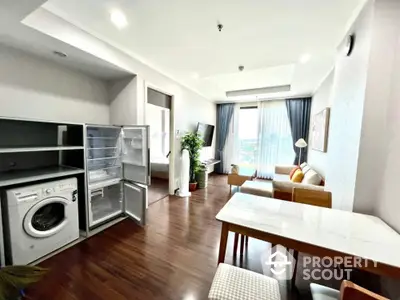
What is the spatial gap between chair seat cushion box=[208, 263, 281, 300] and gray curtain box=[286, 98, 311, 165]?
483 cm

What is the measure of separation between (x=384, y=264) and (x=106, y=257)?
236cm

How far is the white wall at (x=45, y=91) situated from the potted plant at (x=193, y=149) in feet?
5.93

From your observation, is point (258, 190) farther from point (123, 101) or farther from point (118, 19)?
point (118, 19)

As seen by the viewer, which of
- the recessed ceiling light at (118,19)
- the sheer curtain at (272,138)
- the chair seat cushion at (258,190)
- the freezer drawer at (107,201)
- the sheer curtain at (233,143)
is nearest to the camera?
the recessed ceiling light at (118,19)

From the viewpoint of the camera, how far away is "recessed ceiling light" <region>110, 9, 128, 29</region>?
178cm

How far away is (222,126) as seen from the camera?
20.8 feet

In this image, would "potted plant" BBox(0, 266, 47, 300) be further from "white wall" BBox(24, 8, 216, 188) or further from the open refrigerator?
"white wall" BBox(24, 8, 216, 188)

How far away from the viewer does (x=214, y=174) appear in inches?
251

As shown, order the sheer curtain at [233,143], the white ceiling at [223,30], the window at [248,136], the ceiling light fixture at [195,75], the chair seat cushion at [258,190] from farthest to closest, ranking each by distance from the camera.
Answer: the sheer curtain at [233,143] < the window at [248,136] < the ceiling light fixture at [195,75] < the chair seat cushion at [258,190] < the white ceiling at [223,30]

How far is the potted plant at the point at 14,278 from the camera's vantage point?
41.5 inches

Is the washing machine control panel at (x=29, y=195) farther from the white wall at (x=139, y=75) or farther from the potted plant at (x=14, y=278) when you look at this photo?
the white wall at (x=139, y=75)

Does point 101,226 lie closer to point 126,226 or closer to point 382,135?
point 126,226

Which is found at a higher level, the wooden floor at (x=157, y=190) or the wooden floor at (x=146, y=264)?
the wooden floor at (x=157, y=190)

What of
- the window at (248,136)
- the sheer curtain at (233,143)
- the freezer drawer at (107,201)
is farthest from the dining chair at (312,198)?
the sheer curtain at (233,143)
